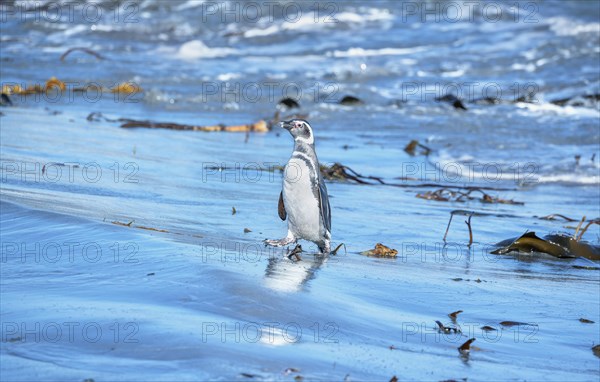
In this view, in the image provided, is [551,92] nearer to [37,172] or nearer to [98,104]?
[98,104]

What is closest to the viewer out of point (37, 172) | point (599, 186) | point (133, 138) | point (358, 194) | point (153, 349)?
point (153, 349)

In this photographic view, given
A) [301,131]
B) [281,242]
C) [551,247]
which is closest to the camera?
[281,242]

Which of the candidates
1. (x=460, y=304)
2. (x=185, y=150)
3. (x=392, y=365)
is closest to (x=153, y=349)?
(x=392, y=365)

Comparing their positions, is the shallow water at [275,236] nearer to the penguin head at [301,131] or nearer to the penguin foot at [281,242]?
the penguin foot at [281,242]

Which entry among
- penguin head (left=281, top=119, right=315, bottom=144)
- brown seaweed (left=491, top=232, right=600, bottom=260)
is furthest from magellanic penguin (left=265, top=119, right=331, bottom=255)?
brown seaweed (left=491, top=232, right=600, bottom=260)

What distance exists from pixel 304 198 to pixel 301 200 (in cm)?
2

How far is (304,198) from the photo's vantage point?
5.46 metres

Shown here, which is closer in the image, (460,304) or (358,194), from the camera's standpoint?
(460,304)

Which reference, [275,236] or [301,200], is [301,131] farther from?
[275,236]

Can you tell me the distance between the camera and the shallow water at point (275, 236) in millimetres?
3338

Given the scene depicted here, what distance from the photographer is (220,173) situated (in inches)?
319

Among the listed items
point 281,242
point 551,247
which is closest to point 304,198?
point 281,242

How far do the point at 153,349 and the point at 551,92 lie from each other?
1378 centimetres

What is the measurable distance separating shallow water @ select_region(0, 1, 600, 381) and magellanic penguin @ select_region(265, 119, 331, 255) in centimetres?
18
